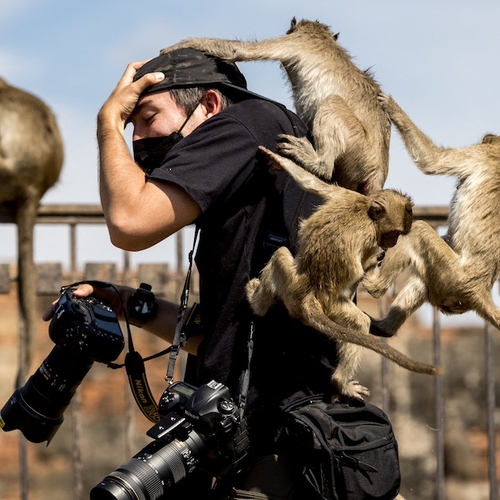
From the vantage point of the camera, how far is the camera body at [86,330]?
305 cm

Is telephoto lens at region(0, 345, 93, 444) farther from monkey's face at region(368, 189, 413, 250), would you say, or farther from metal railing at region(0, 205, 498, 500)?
metal railing at region(0, 205, 498, 500)

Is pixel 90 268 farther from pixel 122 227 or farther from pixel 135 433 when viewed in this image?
pixel 122 227

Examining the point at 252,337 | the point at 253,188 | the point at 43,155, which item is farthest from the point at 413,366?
the point at 43,155

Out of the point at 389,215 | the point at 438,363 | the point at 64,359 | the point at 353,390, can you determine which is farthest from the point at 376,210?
the point at 438,363

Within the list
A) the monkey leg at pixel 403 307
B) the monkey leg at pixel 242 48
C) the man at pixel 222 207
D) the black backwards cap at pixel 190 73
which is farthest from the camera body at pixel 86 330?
the monkey leg at pixel 403 307

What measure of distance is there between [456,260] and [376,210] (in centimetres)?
66

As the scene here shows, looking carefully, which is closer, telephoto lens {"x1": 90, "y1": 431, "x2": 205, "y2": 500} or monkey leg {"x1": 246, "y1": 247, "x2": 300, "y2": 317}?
telephoto lens {"x1": 90, "y1": 431, "x2": 205, "y2": 500}

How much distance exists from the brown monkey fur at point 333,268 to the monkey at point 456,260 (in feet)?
1.59

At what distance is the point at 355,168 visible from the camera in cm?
354

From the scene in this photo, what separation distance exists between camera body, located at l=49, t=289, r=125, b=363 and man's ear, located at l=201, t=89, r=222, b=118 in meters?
0.66

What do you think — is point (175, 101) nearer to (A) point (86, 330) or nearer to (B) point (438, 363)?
(A) point (86, 330)

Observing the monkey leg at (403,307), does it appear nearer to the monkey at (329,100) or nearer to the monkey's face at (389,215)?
the monkey at (329,100)

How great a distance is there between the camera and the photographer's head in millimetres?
3076

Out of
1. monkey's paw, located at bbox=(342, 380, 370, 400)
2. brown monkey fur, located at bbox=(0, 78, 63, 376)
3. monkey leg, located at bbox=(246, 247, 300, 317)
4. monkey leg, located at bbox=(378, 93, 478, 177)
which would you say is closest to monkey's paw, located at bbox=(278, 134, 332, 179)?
monkey leg, located at bbox=(246, 247, 300, 317)
